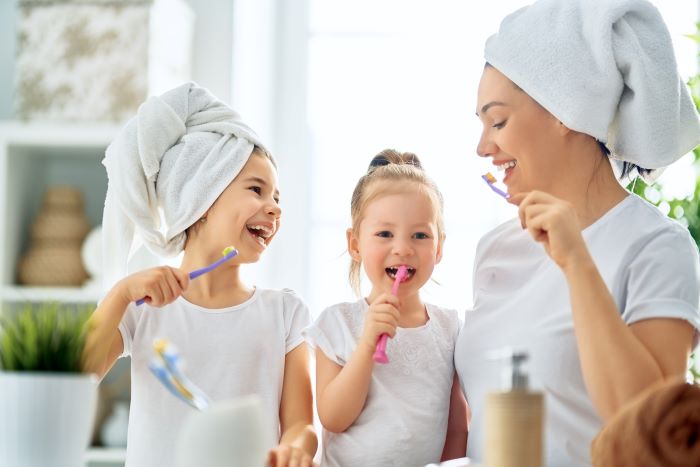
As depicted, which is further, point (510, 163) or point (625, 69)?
point (510, 163)

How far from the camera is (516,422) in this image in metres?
0.90

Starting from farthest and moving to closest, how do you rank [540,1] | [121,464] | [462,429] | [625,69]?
[121,464] → [462,429] → [540,1] → [625,69]

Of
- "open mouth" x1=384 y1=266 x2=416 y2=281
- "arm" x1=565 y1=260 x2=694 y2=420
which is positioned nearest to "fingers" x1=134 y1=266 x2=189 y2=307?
"open mouth" x1=384 y1=266 x2=416 y2=281

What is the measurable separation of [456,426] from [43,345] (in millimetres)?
907

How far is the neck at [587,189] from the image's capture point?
160cm

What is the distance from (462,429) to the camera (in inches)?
67.6

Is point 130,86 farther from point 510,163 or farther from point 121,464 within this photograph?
point 510,163

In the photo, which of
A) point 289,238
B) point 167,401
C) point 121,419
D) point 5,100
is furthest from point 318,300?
point 167,401

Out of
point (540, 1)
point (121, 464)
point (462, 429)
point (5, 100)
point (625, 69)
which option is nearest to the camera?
point (625, 69)

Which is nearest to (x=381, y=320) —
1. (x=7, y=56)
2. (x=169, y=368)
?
(x=169, y=368)

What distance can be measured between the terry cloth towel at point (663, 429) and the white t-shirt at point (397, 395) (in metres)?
0.76

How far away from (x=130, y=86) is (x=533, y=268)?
1742 mm

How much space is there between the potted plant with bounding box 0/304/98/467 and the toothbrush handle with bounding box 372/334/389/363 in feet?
1.96

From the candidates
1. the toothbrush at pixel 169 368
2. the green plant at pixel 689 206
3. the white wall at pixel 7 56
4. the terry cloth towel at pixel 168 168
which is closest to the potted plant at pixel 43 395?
the toothbrush at pixel 169 368
